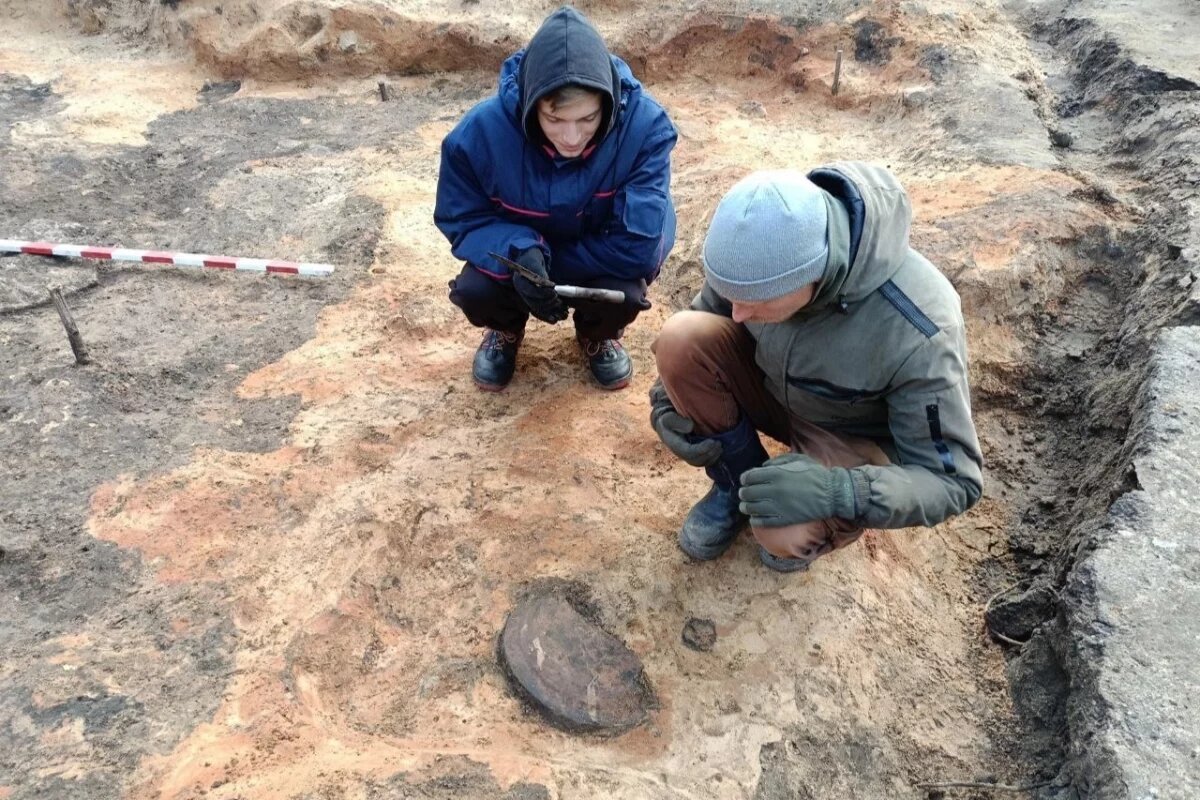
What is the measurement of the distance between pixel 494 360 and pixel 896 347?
1.73 meters

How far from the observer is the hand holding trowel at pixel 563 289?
2.72 m

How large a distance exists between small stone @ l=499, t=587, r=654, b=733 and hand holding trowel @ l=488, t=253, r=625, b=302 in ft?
3.21

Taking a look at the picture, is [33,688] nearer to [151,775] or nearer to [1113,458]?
[151,775]

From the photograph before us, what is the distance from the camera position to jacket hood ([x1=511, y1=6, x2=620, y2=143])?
2.45m

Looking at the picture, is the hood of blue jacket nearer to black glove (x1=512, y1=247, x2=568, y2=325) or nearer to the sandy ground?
black glove (x1=512, y1=247, x2=568, y2=325)

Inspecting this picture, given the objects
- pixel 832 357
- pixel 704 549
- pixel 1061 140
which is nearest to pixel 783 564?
pixel 704 549

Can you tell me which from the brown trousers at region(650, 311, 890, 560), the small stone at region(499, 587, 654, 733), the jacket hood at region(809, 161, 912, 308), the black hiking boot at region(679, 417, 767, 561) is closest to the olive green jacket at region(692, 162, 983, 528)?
the jacket hood at region(809, 161, 912, 308)

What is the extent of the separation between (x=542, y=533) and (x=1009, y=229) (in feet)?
7.79

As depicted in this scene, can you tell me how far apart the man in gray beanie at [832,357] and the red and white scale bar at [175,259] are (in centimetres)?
232

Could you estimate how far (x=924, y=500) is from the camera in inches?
75.0

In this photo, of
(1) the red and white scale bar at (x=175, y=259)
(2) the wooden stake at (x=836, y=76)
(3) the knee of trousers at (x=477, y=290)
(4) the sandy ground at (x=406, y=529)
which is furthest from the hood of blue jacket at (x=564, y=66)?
(2) the wooden stake at (x=836, y=76)

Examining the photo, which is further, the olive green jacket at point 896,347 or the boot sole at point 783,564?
the boot sole at point 783,564

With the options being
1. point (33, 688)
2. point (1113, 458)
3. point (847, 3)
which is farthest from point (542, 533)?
point (847, 3)

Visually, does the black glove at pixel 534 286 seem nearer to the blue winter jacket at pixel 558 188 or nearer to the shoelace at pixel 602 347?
the blue winter jacket at pixel 558 188
